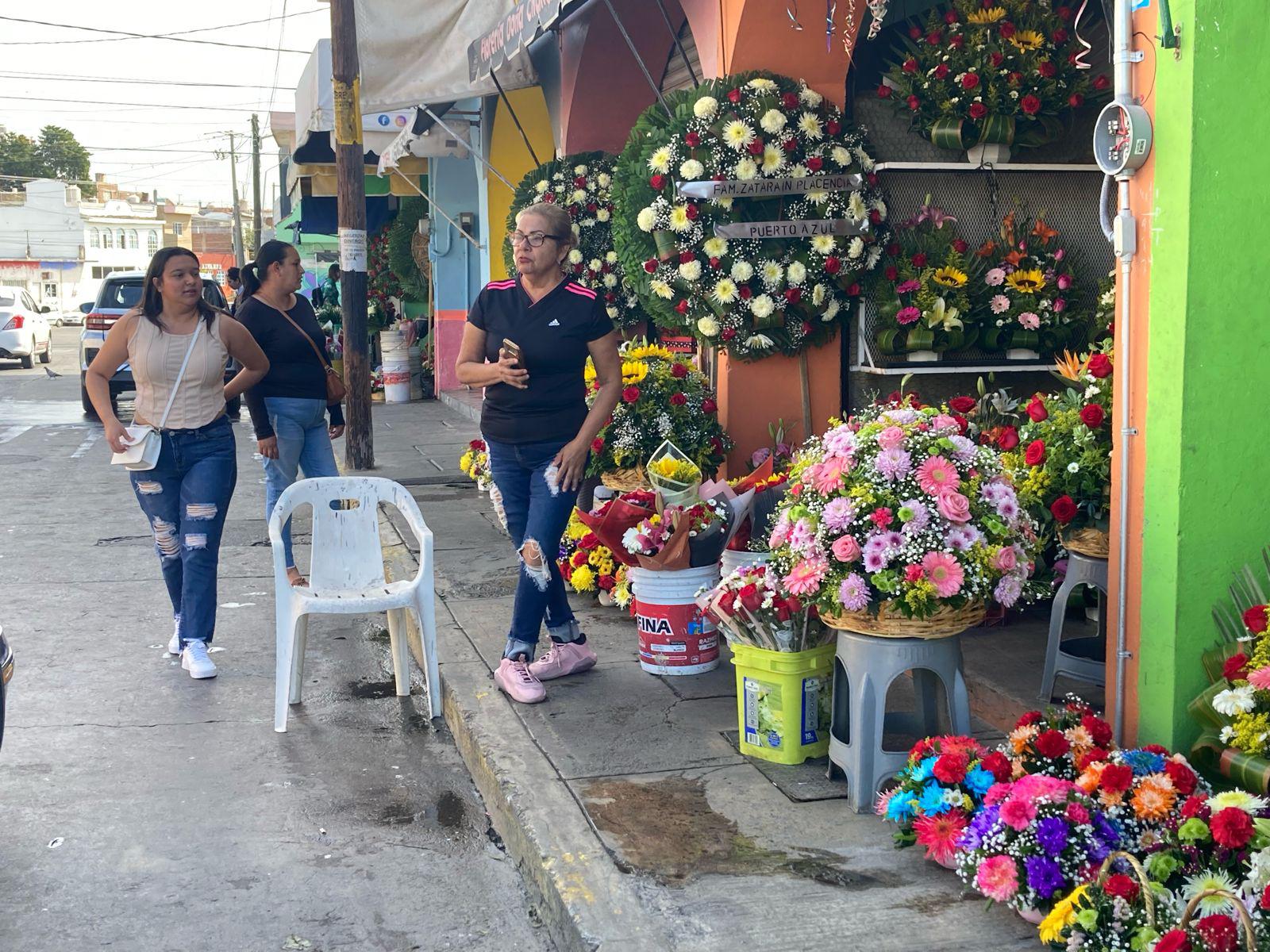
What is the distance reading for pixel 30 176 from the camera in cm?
8194

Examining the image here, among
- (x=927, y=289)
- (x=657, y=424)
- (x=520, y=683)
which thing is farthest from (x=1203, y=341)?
(x=657, y=424)

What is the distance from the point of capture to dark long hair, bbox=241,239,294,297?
255 inches

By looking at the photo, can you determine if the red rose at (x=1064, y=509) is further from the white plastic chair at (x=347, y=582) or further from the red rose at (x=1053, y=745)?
the white plastic chair at (x=347, y=582)

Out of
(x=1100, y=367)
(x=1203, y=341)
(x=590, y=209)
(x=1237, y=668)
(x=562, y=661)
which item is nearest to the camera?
(x=1237, y=668)

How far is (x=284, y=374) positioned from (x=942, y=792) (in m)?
4.31

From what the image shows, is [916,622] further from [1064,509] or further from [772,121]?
[772,121]

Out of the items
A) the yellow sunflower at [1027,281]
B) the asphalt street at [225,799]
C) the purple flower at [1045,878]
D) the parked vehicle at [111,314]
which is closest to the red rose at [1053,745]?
the purple flower at [1045,878]

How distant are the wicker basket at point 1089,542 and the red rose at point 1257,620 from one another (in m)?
1.13

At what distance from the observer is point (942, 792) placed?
138 inches

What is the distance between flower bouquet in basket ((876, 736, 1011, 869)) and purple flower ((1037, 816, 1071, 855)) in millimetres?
262

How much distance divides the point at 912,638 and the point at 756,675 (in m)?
0.65

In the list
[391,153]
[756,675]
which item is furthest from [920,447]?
[391,153]

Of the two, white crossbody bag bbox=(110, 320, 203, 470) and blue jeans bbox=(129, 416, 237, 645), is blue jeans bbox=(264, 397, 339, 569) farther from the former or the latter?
white crossbody bag bbox=(110, 320, 203, 470)

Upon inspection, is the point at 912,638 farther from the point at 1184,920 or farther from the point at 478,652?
the point at 478,652
